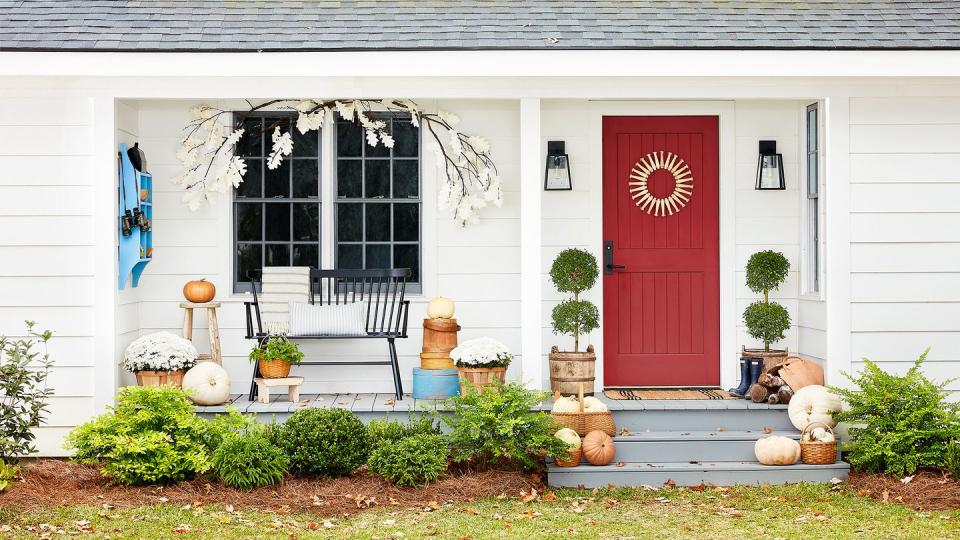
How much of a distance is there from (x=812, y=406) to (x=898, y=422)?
0.55 metres

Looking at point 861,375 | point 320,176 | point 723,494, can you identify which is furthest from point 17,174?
point 861,375

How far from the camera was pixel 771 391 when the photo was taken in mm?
7004

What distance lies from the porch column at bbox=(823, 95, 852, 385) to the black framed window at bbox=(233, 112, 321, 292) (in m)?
3.37

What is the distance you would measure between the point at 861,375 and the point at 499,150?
9.20 ft

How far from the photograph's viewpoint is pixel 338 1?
283 inches

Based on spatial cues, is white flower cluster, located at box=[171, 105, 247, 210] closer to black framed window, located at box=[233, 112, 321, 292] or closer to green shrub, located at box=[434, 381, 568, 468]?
black framed window, located at box=[233, 112, 321, 292]

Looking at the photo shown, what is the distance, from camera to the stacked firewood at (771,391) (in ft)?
22.7

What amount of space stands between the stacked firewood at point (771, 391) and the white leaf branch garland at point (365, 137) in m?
2.09

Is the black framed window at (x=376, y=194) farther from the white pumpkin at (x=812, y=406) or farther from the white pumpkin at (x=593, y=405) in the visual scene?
the white pumpkin at (x=812, y=406)

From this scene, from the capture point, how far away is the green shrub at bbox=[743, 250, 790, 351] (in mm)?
7223

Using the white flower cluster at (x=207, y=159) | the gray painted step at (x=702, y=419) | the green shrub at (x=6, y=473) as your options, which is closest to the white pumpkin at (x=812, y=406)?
the gray painted step at (x=702, y=419)

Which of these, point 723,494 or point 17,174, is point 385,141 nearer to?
point 17,174

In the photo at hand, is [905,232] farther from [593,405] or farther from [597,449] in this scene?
[597,449]

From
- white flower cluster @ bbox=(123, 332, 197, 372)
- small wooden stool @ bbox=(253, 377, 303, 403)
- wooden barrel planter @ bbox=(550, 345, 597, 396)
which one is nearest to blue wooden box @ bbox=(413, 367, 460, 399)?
wooden barrel planter @ bbox=(550, 345, 597, 396)
